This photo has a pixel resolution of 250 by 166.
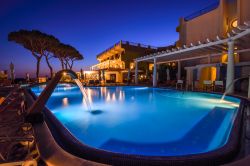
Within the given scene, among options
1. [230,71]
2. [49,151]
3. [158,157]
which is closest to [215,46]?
[230,71]

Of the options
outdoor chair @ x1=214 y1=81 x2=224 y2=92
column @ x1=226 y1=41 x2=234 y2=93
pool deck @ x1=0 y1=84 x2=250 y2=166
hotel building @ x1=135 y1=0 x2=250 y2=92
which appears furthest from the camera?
outdoor chair @ x1=214 y1=81 x2=224 y2=92

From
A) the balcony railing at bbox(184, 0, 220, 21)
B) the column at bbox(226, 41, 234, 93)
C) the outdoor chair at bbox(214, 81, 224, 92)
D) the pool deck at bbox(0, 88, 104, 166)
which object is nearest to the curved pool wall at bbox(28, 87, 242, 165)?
the pool deck at bbox(0, 88, 104, 166)

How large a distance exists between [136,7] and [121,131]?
25.0 m

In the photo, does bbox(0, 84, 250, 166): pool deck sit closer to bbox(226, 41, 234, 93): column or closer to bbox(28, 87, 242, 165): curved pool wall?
bbox(28, 87, 242, 165): curved pool wall

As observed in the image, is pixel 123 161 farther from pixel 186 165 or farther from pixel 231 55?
pixel 231 55

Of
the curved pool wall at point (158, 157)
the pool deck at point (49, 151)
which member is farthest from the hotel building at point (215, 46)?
the curved pool wall at point (158, 157)

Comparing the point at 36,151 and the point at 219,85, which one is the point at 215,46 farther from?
the point at 36,151

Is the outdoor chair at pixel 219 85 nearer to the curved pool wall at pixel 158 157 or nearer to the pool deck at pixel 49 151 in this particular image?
the pool deck at pixel 49 151

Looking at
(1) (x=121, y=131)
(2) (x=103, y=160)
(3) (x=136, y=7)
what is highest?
(3) (x=136, y=7)

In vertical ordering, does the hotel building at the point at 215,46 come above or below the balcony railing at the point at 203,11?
below

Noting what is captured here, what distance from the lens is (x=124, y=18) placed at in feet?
107

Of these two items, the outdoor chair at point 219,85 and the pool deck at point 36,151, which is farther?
the outdoor chair at point 219,85

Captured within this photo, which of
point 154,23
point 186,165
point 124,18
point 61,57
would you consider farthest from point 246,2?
point 61,57

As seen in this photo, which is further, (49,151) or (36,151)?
(36,151)
